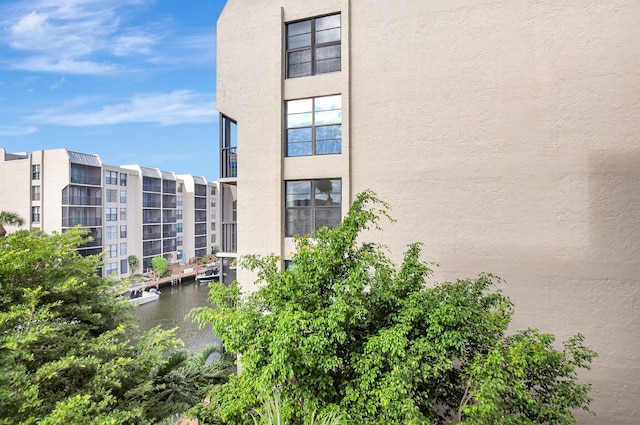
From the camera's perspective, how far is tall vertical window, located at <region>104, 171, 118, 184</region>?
1339 inches

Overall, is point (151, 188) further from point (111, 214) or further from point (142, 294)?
point (142, 294)

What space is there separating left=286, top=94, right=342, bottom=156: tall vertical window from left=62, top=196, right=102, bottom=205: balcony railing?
102 feet

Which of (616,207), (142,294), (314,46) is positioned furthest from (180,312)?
(616,207)

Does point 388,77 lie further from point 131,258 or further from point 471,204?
Answer: point 131,258

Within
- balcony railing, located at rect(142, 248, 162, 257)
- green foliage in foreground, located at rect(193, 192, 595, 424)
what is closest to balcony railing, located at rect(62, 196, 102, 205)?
balcony railing, located at rect(142, 248, 162, 257)

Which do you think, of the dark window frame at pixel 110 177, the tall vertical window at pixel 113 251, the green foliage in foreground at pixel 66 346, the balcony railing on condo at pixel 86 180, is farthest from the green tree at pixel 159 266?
the green foliage in foreground at pixel 66 346

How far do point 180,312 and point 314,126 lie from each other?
973 inches

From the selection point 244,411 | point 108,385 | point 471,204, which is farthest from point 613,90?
point 108,385

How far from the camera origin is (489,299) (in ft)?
15.8

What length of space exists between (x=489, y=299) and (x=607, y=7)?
5.48 meters

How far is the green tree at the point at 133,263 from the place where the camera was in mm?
35562

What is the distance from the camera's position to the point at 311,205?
7.42 meters

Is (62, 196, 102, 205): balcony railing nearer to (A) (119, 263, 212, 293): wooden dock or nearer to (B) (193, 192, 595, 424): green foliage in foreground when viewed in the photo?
(A) (119, 263, 212, 293): wooden dock

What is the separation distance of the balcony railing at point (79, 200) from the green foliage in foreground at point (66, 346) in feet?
98.8
